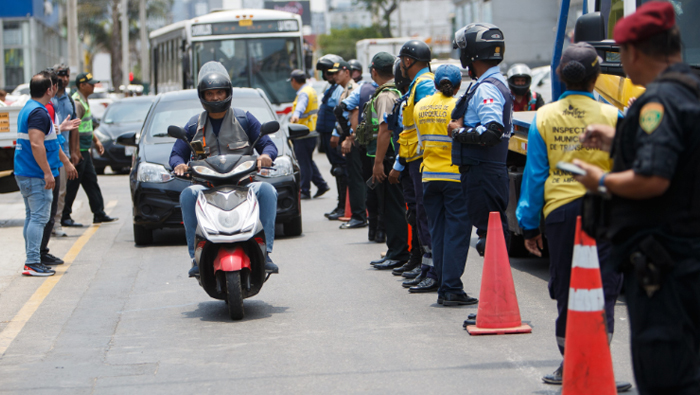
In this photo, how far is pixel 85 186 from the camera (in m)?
12.0

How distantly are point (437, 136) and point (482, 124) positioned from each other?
70 centimetres

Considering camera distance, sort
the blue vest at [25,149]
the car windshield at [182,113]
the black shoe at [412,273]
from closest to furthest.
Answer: the black shoe at [412,273], the blue vest at [25,149], the car windshield at [182,113]

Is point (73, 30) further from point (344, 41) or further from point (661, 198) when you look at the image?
point (344, 41)

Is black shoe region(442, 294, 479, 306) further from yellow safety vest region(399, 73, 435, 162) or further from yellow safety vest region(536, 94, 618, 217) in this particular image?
yellow safety vest region(536, 94, 618, 217)

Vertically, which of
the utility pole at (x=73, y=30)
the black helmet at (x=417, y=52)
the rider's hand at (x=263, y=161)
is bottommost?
the rider's hand at (x=263, y=161)

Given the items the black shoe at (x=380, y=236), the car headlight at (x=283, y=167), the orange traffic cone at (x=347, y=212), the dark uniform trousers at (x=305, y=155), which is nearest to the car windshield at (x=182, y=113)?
the car headlight at (x=283, y=167)

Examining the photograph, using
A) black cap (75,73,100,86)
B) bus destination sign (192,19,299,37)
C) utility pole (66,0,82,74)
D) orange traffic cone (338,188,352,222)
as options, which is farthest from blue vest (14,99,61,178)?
utility pole (66,0,82,74)

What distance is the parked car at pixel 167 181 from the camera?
10078 millimetres

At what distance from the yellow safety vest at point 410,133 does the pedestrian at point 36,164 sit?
11.0 feet

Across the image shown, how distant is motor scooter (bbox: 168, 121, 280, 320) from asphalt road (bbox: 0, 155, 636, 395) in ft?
0.87

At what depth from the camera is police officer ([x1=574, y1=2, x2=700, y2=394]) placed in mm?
3139

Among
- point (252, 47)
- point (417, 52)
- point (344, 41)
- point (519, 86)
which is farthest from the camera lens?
point (344, 41)

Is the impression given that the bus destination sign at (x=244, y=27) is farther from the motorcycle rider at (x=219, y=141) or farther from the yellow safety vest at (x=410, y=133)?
the yellow safety vest at (x=410, y=133)

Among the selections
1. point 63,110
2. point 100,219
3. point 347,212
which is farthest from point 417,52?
point 100,219
